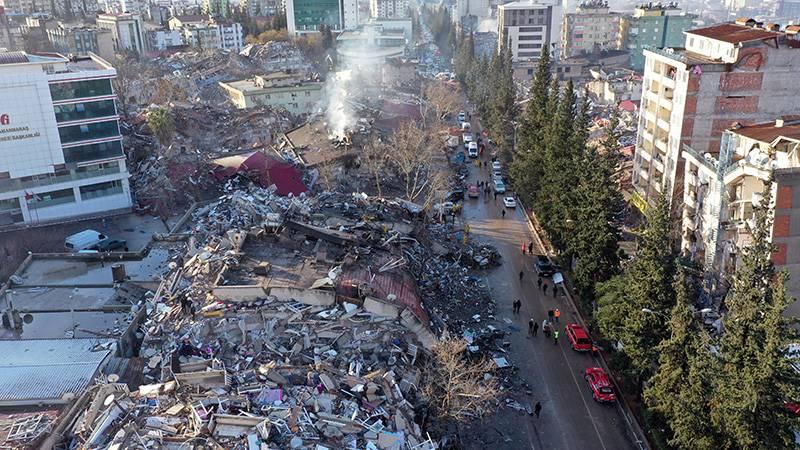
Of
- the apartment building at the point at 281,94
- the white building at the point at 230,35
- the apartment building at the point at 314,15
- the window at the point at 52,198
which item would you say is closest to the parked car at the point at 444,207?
the window at the point at 52,198

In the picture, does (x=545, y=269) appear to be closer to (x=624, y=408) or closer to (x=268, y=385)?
(x=624, y=408)

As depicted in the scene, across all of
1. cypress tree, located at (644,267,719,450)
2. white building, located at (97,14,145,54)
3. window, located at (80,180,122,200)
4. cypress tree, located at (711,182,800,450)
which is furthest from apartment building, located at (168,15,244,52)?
cypress tree, located at (711,182,800,450)

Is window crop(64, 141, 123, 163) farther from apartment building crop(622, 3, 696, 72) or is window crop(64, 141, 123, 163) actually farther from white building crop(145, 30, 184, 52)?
apartment building crop(622, 3, 696, 72)

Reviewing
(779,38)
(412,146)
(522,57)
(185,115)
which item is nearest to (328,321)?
(412,146)

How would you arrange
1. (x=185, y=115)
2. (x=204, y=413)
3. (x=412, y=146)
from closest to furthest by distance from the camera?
(x=204, y=413) < (x=412, y=146) < (x=185, y=115)

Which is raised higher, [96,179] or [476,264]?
[96,179]

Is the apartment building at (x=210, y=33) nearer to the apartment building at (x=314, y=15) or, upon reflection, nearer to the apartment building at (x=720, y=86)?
the apartment building at (x=314, y=15)

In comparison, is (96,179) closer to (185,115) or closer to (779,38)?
(185,115)
